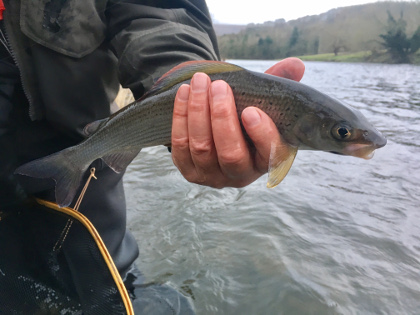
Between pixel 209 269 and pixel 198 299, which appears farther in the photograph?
pixel 209 269

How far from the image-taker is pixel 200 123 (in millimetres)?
1489

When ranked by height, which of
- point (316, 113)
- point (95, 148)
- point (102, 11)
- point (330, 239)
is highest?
point (102, 11)

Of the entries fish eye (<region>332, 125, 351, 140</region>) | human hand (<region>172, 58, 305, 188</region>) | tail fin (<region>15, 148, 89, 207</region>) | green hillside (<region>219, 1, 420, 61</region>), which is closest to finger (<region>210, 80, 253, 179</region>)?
human hand (<region>172, 58, 305, 188</region>)

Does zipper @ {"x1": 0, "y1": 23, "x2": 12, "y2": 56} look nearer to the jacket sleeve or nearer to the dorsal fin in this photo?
the jacket sleeve

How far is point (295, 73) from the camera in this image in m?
1.78

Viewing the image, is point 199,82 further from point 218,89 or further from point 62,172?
point 62,172

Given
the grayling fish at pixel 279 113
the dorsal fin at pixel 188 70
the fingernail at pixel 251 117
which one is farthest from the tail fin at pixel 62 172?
the fingernail at pixel 251 117

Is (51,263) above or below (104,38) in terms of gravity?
below

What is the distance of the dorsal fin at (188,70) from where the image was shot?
156 centimetres

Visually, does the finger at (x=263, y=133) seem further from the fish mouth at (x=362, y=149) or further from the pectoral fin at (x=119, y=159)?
the pectoral fin at (x=119, y=159)

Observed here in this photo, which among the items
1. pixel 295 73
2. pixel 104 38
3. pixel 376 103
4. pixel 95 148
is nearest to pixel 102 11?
pixel 104 38

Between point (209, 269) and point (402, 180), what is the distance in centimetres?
395

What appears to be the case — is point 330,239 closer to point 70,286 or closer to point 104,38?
point 70,286

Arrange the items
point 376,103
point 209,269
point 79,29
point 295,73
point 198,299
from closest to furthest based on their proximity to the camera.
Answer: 1. point 295,73
2. point 79,29
3. point 198,299
4. point 209,269
5. point 376,103
